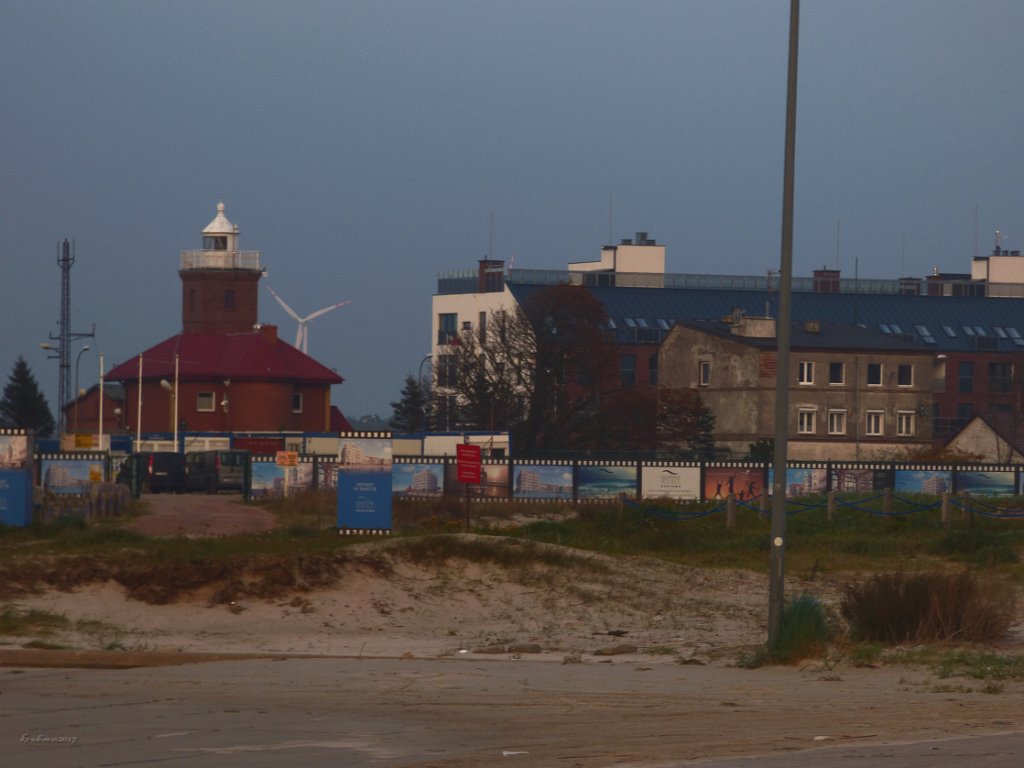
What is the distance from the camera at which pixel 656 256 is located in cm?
12800

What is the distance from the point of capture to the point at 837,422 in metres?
93.9

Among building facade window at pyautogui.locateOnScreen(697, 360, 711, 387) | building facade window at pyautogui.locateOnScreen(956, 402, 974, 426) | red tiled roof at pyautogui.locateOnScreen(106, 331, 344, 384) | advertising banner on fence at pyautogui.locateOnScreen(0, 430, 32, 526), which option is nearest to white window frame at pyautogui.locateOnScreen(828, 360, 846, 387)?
building facade window at pyautogui.locateOnScreen(697, 360, 711, 387)

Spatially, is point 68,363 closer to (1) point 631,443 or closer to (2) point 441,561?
(1) point 631,443

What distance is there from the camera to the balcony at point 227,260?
113062 mm

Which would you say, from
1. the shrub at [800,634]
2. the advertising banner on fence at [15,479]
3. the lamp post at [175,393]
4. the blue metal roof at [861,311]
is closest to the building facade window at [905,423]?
the blue metal roof at [861,311]

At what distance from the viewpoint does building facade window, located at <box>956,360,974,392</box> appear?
115188 mm

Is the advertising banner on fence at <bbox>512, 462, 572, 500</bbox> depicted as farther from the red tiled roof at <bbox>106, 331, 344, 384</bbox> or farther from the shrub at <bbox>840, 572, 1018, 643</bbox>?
the red tiled roof at <bbox>106, 331, 344, 384</bbox>

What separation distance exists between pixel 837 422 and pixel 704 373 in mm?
8886

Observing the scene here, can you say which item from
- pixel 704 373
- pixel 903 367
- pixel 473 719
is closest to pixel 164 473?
pixel 704 373

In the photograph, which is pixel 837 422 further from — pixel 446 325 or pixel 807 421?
pixel 446 325

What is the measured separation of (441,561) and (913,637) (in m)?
10.6

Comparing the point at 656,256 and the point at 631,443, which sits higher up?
the point at 656,256

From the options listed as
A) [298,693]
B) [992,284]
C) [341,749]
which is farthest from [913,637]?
[992,284]

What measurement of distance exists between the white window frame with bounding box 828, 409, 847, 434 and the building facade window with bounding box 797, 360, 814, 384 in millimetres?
2325
